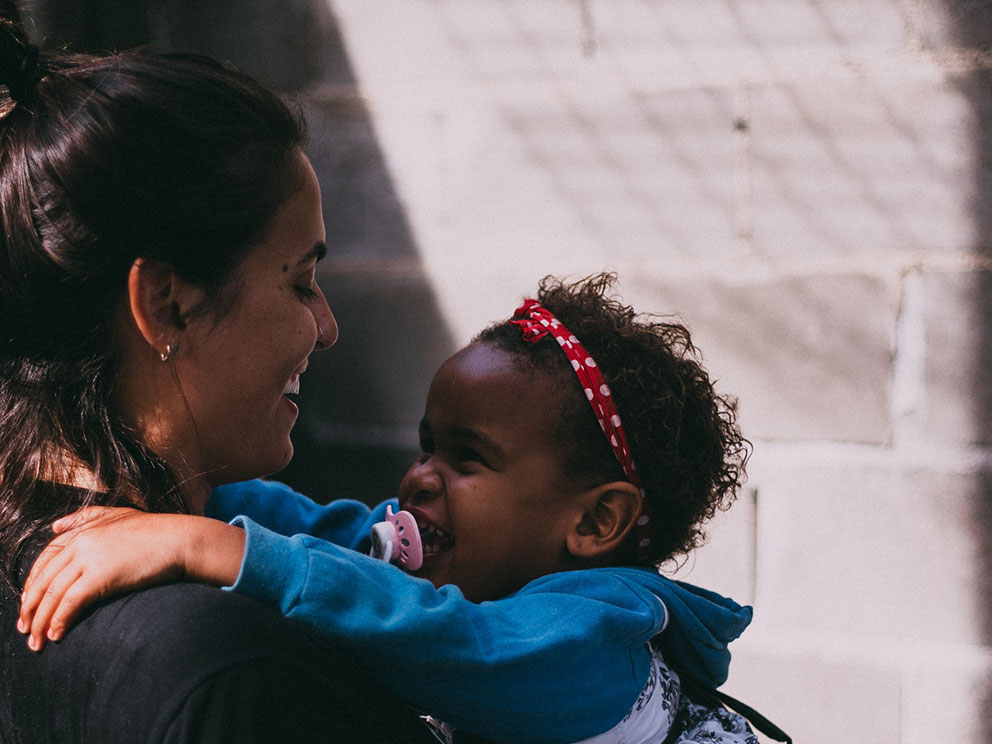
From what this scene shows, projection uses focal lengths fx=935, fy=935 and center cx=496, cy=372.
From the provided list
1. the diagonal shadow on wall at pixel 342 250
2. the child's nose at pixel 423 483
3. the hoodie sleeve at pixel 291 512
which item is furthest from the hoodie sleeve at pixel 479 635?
the diagonal shadow on wall at pixel 342 250

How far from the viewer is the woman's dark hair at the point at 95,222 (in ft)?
3.22

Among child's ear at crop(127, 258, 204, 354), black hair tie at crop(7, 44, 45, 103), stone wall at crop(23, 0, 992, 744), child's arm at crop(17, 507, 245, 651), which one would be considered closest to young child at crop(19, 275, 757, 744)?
child's arm at crop(17, 507, 245, 651)

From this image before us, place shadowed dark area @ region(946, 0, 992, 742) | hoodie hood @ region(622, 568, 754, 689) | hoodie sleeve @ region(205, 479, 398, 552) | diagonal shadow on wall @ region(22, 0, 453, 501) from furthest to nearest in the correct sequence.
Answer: diagonal shadow on wall @ region(22, 0, 453, 501) < shadowed dark area @ region(946, 0, 992, 742) < hoodie sleeve @ region(205, 479, 398, 552) < hoodie hood @ region(622, 568, 754, 689)

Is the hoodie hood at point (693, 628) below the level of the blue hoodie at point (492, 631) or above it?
below

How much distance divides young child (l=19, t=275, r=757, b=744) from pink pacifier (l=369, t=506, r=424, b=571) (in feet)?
0.09

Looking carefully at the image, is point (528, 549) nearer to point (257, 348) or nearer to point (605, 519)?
point (605, 519)

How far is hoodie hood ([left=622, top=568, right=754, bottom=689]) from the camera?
1296 millimetres

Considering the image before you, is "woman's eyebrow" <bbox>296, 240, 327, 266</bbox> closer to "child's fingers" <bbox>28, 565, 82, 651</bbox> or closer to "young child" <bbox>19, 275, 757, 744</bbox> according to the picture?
"young child" <bbox>19, 275, 757, 744</bbox>

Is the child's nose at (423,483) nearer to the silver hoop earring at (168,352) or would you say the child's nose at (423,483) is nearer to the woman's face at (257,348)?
the woman's face at (257,348)

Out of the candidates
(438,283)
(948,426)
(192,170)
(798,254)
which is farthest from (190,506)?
(948,426)

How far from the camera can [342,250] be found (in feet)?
7.16

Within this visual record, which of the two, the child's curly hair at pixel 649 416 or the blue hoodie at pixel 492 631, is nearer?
the blue hoodie at pixel 492 631

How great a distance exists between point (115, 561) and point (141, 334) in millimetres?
280

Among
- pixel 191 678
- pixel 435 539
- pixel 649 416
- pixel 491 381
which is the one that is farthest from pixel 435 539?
pixel 191 678
